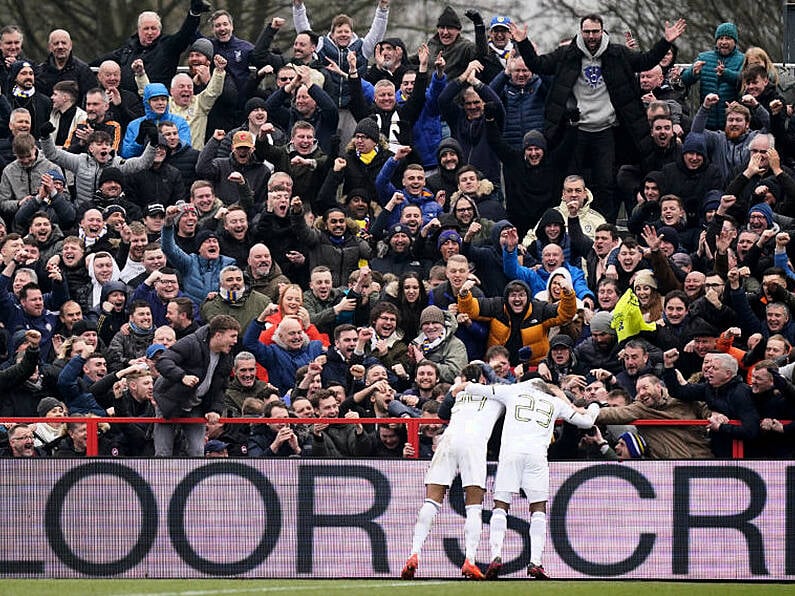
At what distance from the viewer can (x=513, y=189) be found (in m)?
23.5

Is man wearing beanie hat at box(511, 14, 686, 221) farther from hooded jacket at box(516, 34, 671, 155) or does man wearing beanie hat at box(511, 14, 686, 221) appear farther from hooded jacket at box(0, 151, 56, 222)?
hooded jacket at box(0, 151, 56, 222)

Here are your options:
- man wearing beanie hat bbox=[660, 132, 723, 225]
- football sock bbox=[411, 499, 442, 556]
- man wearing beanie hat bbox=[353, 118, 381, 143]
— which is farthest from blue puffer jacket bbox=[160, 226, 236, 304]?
football sock bbox=[411, 499, 442, 556]

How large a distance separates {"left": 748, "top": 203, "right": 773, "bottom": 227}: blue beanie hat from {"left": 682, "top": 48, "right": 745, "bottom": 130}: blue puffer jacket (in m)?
2.46

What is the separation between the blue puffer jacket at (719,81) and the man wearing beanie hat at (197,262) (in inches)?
233

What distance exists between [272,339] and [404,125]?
435 centimetres

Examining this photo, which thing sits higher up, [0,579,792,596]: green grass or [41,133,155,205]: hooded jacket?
[41,133,155,205]: hooded jacket

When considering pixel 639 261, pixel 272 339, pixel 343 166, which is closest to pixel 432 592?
pixel 272 339

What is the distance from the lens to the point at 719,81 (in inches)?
939

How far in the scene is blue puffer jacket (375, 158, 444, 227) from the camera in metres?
22.2

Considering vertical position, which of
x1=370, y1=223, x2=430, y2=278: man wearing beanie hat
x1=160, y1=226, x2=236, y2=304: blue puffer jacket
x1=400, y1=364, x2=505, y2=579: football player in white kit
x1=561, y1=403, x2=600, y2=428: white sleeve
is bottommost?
x1=400, y1=364, x2=505, y2=579: football player in white kit

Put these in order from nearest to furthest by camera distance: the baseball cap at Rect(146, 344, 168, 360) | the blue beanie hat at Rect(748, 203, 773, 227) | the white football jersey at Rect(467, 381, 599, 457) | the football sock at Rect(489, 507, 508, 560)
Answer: the football sock at Rect(489, 507, 508, 560), the white football jersey at Rect(467, 381, 599, 457), the baseball cap at Rect(146, 344, 168, 360), the blue beanie hat at Rect(748, 203, 773, 227)

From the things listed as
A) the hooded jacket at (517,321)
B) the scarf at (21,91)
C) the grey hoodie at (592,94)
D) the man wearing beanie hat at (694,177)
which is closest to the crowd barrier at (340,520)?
the hooded jacket at (517,321)

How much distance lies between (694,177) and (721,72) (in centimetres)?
178

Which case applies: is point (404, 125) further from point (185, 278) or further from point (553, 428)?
point (553, 428)
